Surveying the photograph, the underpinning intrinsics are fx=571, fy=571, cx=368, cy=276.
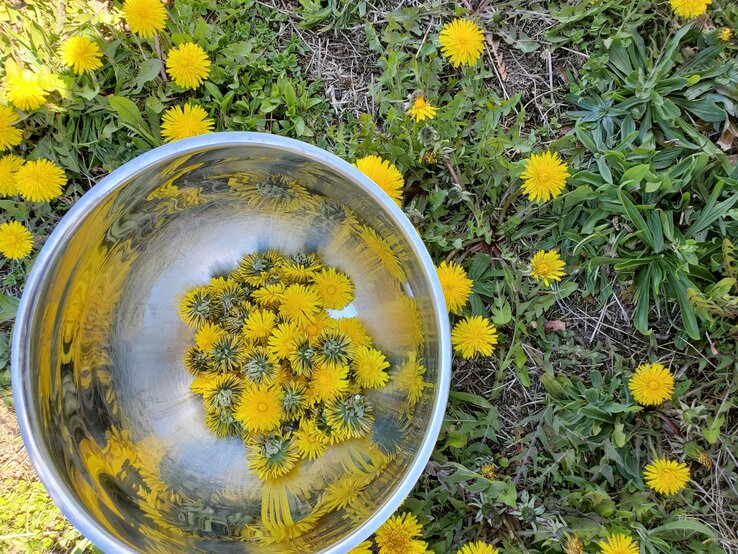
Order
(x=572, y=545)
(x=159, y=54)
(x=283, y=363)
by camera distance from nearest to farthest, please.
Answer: (x=572, y=545) → (x=283, y=363) → (x=159, y=54)

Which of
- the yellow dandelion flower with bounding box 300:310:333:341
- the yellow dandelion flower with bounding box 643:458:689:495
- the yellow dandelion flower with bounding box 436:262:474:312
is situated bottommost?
the yellow dandelion flower with bounding box 643:458:689:495

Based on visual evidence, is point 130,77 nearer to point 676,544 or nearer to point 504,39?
point 504,39

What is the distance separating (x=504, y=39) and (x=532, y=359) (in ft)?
3.17

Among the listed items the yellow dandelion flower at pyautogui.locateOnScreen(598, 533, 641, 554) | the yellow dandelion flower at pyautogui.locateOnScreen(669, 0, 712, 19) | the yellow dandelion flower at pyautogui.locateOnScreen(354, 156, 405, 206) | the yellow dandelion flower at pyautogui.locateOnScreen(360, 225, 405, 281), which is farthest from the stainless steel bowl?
the yellow dandelion flower at pyautogui.locateOnScreen(669, 0, 712, 19)

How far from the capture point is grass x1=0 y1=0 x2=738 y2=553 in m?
1.60

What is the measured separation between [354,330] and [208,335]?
385mm

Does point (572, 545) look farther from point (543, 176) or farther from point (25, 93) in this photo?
point (25, 93)

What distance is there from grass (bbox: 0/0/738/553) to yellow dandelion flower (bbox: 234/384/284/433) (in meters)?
0.46

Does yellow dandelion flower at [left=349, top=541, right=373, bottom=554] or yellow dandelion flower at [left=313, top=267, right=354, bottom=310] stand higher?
yellow dandelion flower at [left=313, top=267, right=354, bottom=310]

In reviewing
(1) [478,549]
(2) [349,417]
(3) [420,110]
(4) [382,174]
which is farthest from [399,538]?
(3) [420,110]

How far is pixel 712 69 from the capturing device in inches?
64.1

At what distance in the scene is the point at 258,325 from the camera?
59.2 inches

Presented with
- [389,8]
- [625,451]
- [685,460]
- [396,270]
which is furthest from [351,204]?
[685,460]

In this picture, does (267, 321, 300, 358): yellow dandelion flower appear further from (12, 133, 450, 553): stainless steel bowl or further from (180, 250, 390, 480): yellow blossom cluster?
(12, 133, 450, 553): stainless steel bowl
